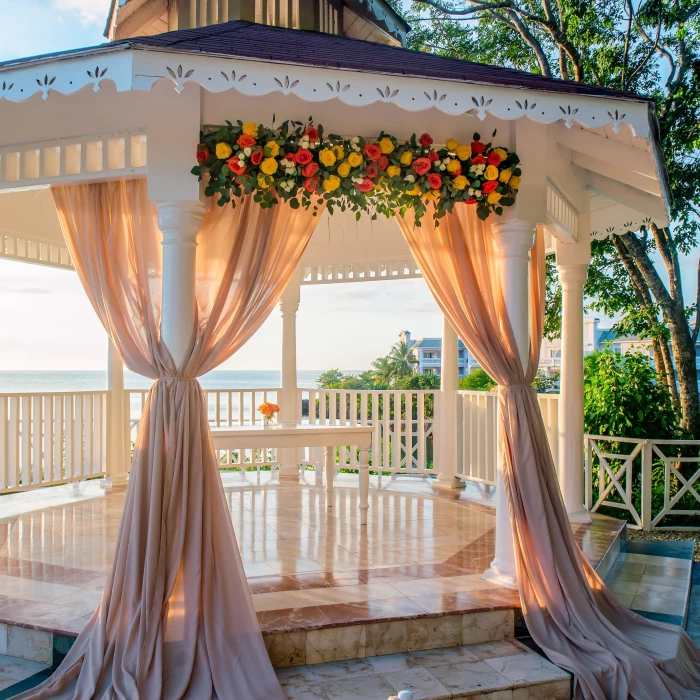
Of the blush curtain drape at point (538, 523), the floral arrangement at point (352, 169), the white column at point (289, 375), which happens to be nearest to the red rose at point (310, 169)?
the floral arrangement at point (352, 169)

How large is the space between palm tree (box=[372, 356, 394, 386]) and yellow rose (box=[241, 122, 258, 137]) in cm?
3319

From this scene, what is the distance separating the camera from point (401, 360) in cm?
3925

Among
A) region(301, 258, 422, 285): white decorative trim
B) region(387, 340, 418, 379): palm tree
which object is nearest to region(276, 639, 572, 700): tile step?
region(301, 258, 422, 285): white decorative trim

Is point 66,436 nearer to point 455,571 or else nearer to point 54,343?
point 455,571

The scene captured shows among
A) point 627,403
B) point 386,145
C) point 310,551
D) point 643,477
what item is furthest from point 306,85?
point 627,403

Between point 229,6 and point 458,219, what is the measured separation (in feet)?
10.9

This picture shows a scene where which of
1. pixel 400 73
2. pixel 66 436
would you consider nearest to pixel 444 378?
pixel 66 436

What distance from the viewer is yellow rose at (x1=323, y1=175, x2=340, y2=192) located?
13.0 ft

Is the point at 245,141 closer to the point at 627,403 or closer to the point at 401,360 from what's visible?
the point at 627,403

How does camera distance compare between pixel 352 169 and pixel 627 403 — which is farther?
pixel 627 403

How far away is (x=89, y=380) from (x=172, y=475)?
1903 inches

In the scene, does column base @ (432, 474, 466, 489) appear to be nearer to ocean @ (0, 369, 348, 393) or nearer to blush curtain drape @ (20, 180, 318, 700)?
blush curtain drape @ (20, 180, 318, 700)

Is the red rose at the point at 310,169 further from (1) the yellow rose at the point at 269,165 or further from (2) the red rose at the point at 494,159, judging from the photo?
(2) the red rose at the point at 494,159

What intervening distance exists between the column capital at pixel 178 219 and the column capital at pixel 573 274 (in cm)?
365
